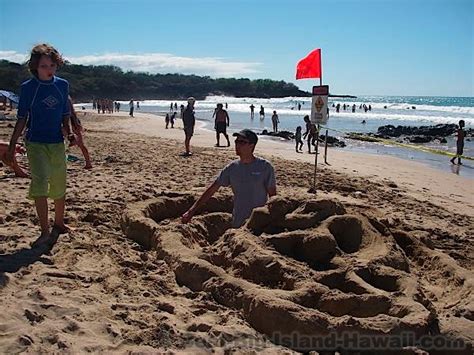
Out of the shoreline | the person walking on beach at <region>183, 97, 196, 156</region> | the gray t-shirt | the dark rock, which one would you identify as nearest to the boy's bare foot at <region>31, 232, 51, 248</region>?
the gray t-shirt

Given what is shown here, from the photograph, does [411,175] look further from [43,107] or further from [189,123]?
[43,107]

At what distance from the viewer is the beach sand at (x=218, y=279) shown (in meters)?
3.08

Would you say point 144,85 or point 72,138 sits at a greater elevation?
point 144,85

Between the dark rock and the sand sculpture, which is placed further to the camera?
the dark rock

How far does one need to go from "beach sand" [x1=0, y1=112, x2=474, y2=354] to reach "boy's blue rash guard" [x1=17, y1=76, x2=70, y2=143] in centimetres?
95

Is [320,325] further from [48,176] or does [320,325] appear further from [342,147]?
[342,147]

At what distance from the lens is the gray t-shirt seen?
4945 millimetres

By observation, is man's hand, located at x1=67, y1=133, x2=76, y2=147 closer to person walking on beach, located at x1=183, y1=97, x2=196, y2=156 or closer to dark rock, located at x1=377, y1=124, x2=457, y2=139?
person walking on beach, located at x1=183, y1=97, x2=196, y2=156

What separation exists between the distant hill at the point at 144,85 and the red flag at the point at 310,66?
63693mm

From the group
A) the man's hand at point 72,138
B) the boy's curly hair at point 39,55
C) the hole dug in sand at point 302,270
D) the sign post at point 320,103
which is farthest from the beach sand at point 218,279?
the sign post at point 320,103

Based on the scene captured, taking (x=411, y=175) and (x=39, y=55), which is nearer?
(x=39, y=55)

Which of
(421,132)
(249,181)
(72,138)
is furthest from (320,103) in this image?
(421,132)

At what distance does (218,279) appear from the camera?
150 inches

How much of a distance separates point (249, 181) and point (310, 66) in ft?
19.3
